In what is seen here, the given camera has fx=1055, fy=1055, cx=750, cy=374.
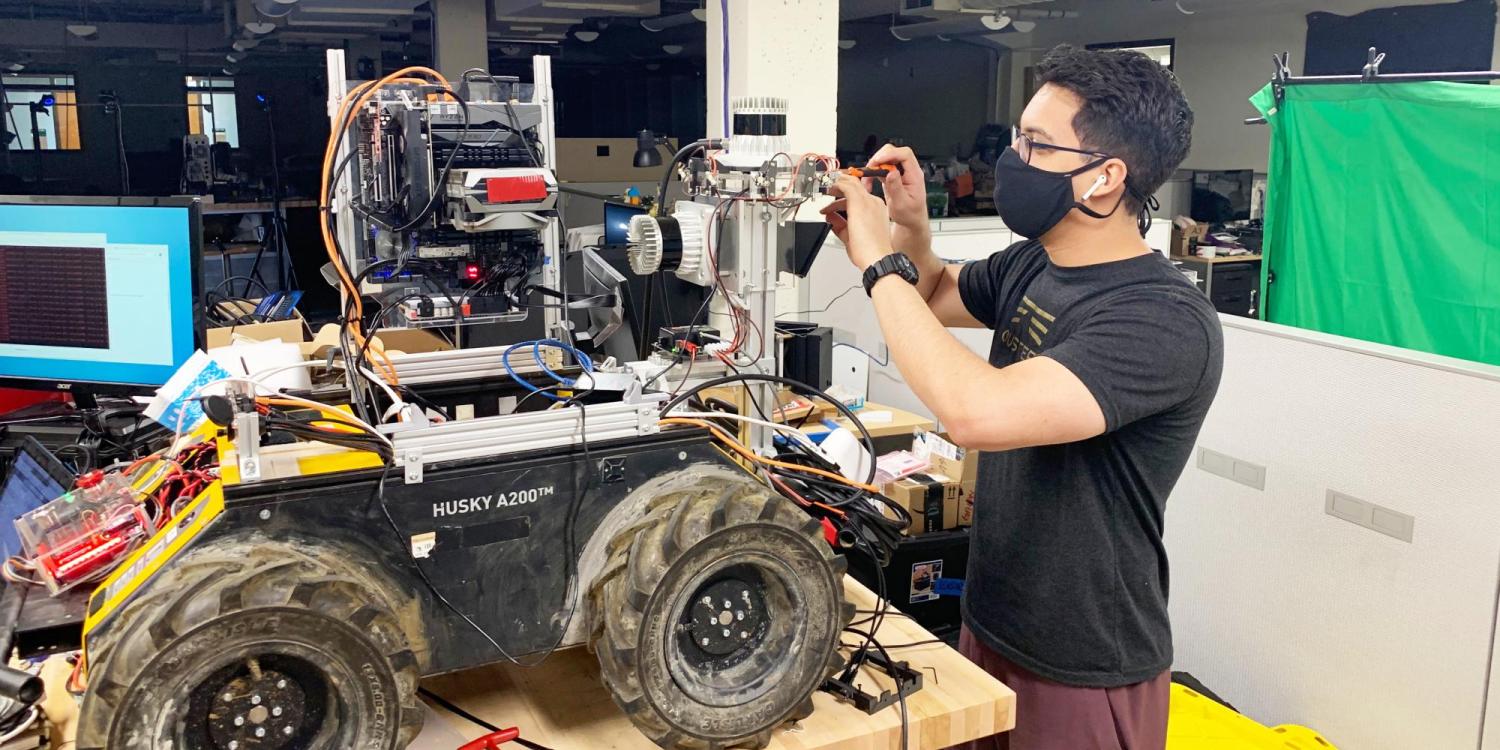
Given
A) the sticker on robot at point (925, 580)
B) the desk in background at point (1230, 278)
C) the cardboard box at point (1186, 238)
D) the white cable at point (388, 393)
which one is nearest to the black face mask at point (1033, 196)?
the white cable at point (388, 393)

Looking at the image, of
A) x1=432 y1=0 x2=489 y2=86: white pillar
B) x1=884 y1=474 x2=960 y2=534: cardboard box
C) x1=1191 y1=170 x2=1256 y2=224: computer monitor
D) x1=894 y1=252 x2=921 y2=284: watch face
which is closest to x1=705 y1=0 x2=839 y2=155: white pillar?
x1=884 y1=474 x2=960 y2=534: cardboard box

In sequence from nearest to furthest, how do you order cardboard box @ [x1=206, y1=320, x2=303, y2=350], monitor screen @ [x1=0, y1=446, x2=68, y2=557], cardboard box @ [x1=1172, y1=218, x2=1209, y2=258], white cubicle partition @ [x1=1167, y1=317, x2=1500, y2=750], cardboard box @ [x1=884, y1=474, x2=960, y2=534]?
monitor screen @ [x1=0, y1=446, x2=68, y2=557] < white cubicle partition @ [x1=1167, y1=317, x2=1500, y2=750] < cardboard box @ [x1=884, y1=474, x2=960, y2=534] < cardboard box @ [x1=206, y1=320, x2=303, y2=350] < cardboard box @ [x1=1172, y1=218, x2=1209, y2=258]

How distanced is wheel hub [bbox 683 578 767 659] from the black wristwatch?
455 millimetres

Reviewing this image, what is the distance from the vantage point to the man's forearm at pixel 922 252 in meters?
1.68

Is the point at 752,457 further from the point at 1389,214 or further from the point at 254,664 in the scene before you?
the point at 1389,214

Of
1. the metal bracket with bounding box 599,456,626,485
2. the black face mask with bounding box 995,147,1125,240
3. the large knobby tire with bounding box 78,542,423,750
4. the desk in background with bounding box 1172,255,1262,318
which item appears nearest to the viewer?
the large knobby tire with bounding box 78,542,423,750

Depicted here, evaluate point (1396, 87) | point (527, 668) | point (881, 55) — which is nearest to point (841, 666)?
point (527, 668)

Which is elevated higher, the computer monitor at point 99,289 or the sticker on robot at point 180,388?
the computer monitor at point 99,289

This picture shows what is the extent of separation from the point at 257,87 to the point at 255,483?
7.87 metres

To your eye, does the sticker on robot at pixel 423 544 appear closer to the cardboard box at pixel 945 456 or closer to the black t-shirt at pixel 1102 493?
the black t-shirt at pixel 1102 493

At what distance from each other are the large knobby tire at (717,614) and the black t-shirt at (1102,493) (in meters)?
0.44

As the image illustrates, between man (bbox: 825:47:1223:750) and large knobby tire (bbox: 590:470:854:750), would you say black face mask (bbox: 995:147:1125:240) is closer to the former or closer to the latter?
man (bbox: 825:47:1223:750)

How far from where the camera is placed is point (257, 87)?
25.5ft

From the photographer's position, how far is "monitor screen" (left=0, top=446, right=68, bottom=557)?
1.51 meters
